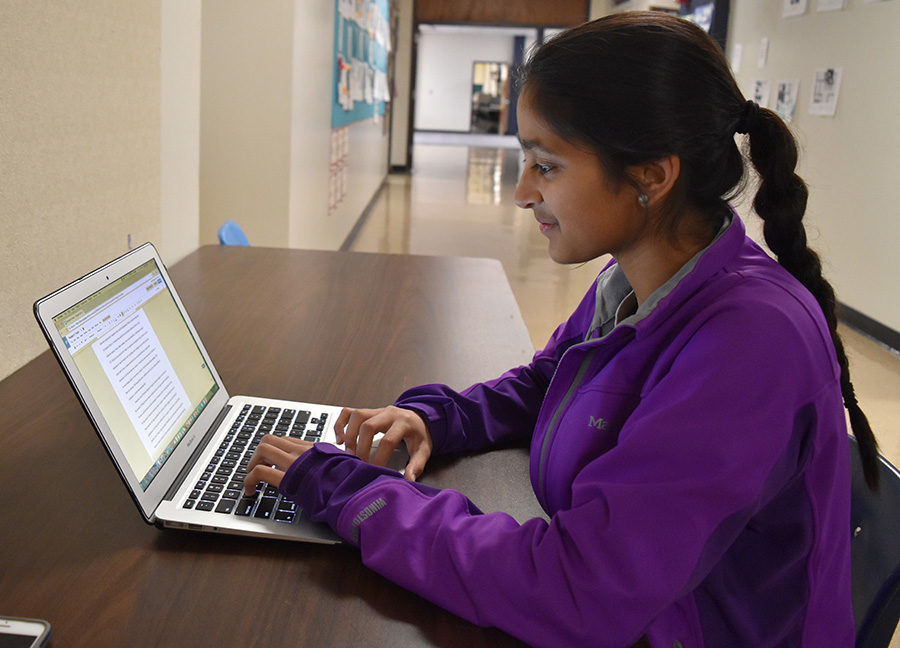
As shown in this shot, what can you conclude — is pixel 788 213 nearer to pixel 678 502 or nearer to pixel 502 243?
pixel 678 502

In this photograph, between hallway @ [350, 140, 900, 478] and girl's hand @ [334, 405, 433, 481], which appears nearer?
girl's hand @ [334, 405, 433, 481]

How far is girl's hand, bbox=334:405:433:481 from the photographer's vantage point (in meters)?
0.98

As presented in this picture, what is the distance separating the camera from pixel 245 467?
92 centimetres

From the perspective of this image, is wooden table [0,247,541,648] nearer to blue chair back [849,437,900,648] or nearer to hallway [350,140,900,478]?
blue chair back [849,437,900,648]

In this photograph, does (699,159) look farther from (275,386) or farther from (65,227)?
(65,227)

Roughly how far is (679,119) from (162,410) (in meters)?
0.63

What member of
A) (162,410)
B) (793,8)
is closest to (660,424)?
(162,410)

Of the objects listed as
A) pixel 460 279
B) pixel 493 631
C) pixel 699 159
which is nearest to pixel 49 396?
pixel 493 631

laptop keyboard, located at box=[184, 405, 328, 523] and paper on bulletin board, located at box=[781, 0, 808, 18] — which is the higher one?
paper on bulletin board, located at box=[781, 0, 808, 18]

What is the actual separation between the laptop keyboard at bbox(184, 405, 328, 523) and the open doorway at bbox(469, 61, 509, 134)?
19.2 meters

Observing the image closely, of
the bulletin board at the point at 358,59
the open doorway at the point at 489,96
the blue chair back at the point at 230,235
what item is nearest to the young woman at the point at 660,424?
the blue chair back at the point at 230,235

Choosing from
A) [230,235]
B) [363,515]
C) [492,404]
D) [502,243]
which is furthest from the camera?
[502,243]

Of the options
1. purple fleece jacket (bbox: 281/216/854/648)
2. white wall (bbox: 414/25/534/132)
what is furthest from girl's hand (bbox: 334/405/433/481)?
white wall (bbox: 414/25/534/132)

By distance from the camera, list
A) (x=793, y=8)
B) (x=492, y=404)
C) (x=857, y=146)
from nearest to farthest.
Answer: (x=492, y=404) → (x=857, y=146) → (x=793, y=8)
